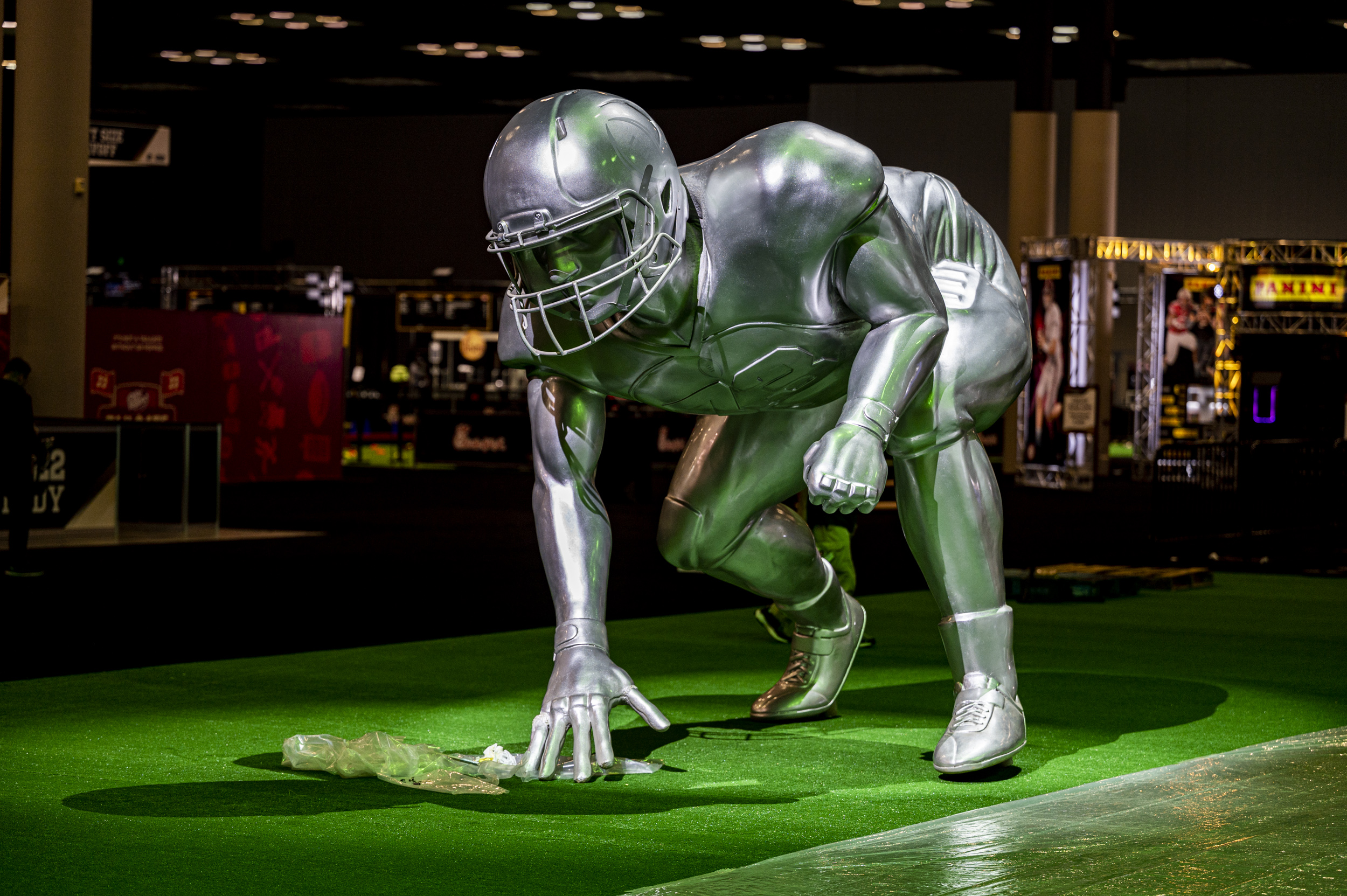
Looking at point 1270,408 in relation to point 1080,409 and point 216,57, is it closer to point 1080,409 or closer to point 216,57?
point 1080,409

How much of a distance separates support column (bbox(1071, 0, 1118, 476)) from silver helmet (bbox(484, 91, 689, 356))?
862 inches

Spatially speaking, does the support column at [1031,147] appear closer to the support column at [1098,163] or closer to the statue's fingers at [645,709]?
the support column at [1098,163]

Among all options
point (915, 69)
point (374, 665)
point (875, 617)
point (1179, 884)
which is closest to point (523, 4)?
point (915, 69)

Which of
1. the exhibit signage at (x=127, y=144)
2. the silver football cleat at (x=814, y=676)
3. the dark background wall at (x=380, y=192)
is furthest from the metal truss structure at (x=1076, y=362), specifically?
the silver football cleat at (x=814, y=676)

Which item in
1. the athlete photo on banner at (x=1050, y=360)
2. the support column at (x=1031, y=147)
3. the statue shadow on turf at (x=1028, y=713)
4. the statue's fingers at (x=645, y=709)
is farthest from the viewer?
the support column at (x=1031, y=147)

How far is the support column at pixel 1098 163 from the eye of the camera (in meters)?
25.0

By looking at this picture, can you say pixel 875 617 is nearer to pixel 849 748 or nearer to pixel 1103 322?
pixel 849 748

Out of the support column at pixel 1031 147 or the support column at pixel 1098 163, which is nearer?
the support column at pixel 1031 147

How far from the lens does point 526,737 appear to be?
17.5ft

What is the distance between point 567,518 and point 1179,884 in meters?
1.71

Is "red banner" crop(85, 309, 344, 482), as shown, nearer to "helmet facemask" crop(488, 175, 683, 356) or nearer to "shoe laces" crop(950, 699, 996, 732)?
"shoe laces" crop(950, 699, 996, 732)

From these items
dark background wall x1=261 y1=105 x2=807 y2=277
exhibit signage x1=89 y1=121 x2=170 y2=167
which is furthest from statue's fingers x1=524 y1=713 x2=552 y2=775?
dark background wall x1=261 y1=105 x2=807 y2=277

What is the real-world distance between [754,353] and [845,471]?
0.55 metres

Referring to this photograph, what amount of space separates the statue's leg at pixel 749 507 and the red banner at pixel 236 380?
15.0 m
